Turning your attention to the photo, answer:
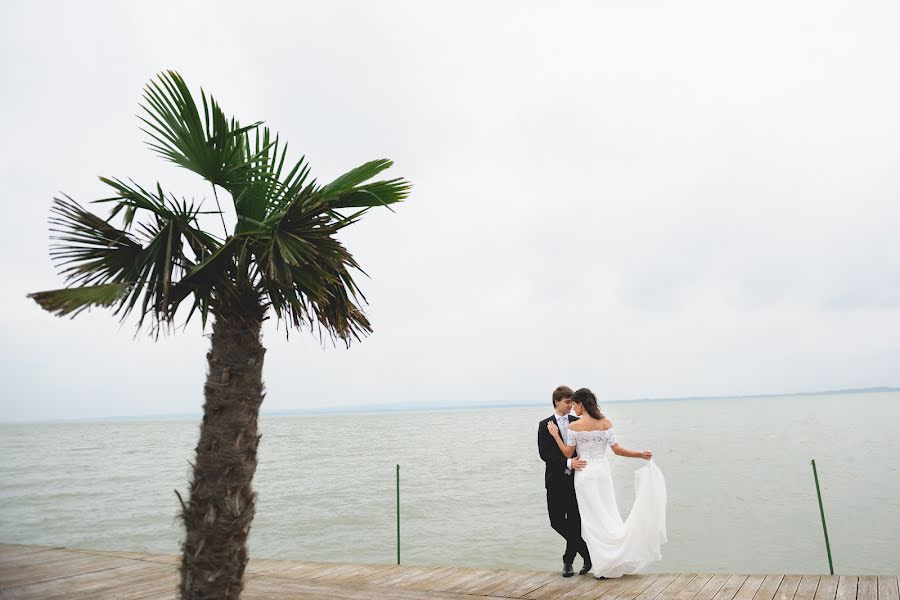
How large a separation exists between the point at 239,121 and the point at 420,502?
16.9 meters

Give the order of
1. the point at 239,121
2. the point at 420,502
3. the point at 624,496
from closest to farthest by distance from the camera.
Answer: the point at 239,121, the point at 420,502, the point at 624,496

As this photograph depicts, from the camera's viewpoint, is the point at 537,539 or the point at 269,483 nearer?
the point at 537,539

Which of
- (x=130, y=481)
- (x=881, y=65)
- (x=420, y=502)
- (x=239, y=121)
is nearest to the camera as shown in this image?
(x=239, y=121)

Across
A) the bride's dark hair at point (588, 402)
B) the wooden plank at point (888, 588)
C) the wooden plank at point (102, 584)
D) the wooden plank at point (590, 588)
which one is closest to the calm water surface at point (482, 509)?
the wooden plank at point (102, 584)

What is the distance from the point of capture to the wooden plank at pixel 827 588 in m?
4.78

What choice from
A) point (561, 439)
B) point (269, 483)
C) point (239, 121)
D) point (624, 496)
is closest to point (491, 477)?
point (624, 496)

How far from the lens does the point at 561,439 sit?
6211 millimetres

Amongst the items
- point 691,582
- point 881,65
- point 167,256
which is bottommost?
point 691,582

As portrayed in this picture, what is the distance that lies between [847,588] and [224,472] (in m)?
5.39

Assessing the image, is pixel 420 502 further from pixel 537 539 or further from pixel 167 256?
pixel 167 256

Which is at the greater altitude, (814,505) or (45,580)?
(45,580)

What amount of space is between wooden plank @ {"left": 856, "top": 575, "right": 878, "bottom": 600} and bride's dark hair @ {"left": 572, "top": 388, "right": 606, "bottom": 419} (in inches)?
102

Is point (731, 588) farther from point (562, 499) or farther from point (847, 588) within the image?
point (562, 499)

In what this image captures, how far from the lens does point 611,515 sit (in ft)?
19.1
